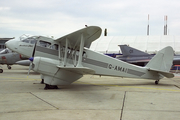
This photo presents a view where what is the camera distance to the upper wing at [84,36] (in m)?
8.74

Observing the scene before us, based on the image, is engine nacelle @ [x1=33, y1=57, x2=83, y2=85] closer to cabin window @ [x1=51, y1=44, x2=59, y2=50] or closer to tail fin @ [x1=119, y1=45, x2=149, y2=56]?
cabin window @ [x1=51, y1=44, x2=59, y2=50]

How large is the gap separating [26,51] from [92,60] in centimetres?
344

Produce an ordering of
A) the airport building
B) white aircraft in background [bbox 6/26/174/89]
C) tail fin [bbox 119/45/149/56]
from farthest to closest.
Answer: the airport building, tail fin [bbox 119/45/149/56], white aircraft in background [bbox 6/26/174/89]

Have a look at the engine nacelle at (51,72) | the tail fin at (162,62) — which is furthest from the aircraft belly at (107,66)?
the engine nacelle at (51,72)

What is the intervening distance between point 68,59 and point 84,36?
191cm

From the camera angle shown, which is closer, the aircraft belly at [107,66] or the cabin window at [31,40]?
the cabin window at [31,40]

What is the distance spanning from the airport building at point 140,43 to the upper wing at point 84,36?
24865 millimetres

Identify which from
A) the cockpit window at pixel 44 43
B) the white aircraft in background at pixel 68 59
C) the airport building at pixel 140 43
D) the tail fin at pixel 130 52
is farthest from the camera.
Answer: the airport building at pixel 140 43

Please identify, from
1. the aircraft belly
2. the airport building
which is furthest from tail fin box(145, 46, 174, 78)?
the airport building

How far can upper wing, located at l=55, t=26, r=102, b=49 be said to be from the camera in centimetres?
874

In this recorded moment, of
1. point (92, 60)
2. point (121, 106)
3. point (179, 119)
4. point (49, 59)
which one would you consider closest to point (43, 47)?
point (49, 59)

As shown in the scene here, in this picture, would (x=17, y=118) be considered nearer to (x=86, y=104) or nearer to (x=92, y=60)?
(x=86, y=104)

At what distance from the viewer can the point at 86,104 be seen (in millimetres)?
7086

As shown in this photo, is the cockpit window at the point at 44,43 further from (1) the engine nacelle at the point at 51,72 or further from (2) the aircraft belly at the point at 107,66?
(2) the aircraft belly at the point at 107,66
